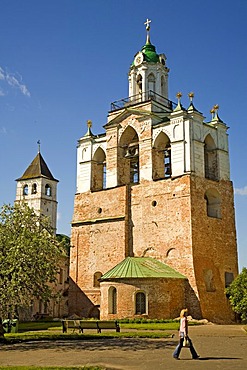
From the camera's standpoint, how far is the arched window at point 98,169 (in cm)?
4541

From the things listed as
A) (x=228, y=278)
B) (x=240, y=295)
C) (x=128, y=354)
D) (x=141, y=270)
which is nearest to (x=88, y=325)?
(x=141, y=270)

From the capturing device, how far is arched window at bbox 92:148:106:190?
45.4 metres

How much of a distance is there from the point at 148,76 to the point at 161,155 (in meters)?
8.30

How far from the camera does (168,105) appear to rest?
4550cm

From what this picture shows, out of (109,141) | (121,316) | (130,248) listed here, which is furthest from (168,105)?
(121,316)

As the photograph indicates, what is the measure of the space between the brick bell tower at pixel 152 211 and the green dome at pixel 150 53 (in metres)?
0.12

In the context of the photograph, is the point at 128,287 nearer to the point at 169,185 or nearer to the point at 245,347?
the point at 169,185

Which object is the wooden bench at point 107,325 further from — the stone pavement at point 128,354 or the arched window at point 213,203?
the arched window at point 213,203

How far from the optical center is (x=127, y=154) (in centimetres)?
4397

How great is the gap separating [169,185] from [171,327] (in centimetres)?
1335

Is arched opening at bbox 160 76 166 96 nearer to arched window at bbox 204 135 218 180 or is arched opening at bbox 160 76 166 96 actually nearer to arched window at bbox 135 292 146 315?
arched window at bbox 204 135 218 180

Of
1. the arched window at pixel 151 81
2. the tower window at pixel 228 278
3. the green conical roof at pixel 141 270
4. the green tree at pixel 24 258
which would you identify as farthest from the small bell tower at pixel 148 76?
the green tree at pixel 24 258

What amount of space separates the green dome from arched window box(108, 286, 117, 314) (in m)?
21.8

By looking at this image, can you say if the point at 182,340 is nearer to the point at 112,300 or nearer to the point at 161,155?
the point at 112,300
